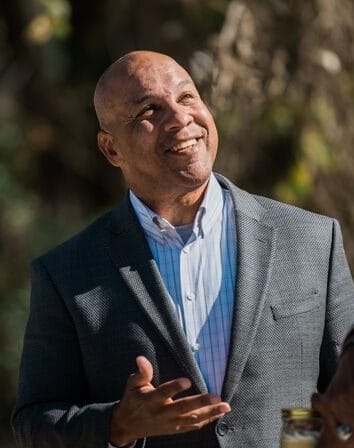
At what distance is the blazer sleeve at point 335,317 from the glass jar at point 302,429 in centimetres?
93

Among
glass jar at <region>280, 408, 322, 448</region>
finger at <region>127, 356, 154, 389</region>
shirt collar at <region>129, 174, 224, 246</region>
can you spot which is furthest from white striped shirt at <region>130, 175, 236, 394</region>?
glass jar at <region>280, 408, 322, 448</region>

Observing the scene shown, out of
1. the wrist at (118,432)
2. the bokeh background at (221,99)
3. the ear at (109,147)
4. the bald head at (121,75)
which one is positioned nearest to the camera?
the wrist at (118,432)

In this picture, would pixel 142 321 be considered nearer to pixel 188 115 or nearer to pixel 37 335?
pixel 37 335

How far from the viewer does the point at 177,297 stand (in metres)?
3.60

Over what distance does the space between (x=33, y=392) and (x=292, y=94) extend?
147 inches

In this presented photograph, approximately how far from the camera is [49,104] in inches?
353

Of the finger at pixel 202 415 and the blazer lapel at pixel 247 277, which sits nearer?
the finger at pixel 202 415

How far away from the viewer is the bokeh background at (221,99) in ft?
22.7

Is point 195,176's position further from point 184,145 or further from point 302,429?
point 302,429

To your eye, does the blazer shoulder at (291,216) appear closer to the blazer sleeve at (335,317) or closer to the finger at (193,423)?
the blazer sleeve at (335,317)

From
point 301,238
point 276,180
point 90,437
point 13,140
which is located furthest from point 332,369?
point 13,140

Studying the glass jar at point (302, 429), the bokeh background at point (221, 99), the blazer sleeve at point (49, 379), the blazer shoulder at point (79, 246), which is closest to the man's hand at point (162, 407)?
the blazer sleeve at point (49, 379)

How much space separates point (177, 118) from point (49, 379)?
2.28 ft

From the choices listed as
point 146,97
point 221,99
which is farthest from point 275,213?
point 221,99
